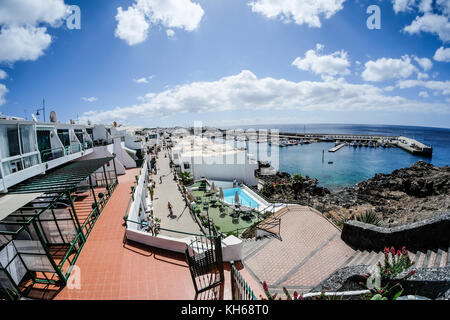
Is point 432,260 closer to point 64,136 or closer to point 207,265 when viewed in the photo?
point 207,265

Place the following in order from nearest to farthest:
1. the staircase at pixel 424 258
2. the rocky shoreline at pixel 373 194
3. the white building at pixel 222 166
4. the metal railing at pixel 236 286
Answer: the metal railing at pixel 236 286 < the staircase at pixel 424 258 < the rocky shoreline at pixel 373 194 < the white building at pixel 222 166

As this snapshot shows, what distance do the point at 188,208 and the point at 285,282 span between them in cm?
1080

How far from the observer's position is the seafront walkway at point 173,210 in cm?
1335

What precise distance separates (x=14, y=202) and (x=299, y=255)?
10511 millimetres

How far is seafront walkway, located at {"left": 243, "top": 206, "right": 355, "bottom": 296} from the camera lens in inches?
281

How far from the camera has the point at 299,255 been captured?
344 inches

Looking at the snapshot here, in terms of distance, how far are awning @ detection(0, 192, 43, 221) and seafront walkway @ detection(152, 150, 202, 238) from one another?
8.21m

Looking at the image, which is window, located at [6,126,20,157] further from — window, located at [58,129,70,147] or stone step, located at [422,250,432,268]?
stone step, located at [422,250,432,268]

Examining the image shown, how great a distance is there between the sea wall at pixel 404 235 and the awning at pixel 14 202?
13.2 metres

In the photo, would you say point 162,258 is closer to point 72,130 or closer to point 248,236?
point 248,236

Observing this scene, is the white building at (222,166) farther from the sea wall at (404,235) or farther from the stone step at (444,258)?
the stone step at (444,258)

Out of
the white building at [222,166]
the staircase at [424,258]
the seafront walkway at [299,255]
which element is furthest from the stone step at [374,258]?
the white building at [222,166]

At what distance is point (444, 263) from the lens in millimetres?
6312
